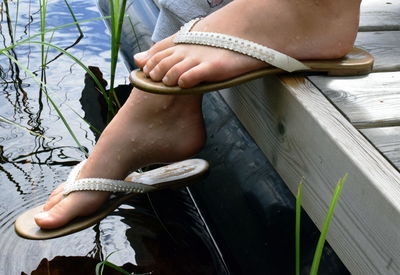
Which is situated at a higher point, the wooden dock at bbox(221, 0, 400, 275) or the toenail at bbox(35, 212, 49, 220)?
Result: the wooden dock at bbox(221, 0, 400, 275)

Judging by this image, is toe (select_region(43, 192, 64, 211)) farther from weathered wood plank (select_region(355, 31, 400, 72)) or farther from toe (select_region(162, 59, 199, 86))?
weathered wood plank (select_region(355, 31, 400, 72))

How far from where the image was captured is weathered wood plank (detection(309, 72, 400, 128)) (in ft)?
3.84

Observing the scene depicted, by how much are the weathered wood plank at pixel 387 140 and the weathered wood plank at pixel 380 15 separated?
590 millimetres

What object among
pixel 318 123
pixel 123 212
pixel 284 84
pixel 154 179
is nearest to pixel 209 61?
pixel 284 84

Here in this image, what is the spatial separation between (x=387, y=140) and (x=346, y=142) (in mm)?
80

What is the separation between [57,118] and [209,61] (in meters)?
1.07

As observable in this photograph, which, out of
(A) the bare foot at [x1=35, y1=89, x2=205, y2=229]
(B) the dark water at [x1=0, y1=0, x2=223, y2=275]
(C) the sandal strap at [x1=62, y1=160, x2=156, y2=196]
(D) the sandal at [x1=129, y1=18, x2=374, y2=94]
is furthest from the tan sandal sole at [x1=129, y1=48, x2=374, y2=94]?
(B) the dark water at [x1=0, y1=0, x2=223, y2=275]

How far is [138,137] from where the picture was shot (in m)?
1.47

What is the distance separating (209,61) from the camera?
1258 millimetres

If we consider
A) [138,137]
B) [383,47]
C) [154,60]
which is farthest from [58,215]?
[383,47]

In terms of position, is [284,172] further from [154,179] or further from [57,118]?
[57,118]

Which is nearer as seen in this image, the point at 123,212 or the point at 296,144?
the point at 296,144

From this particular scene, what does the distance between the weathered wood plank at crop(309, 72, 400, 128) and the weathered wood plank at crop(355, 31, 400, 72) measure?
0.14 ft

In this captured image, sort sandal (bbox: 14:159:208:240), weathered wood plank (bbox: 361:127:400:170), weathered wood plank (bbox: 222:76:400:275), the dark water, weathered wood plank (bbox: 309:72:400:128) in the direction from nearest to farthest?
weathered wood plank (bbox: 222:76:400:275) < weathered wood plank (bbox: 361:127:400:170) < weathered wood plank (bbox: 309:72:400:128) < sandal (bbox: 14:159:208:240) < the dark water
